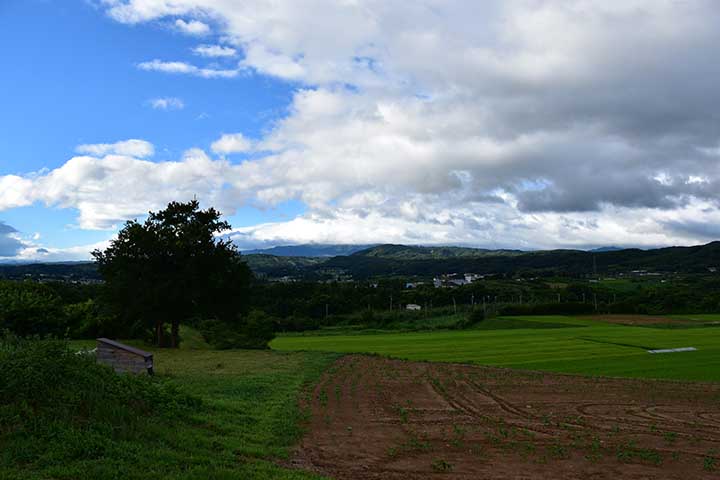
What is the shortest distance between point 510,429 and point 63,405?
12.7 meters

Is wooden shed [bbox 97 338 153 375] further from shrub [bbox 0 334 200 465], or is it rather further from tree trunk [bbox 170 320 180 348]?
tree trunk [bbox 170 320 180 348]

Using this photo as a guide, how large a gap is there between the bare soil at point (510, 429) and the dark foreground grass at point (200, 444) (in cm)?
107

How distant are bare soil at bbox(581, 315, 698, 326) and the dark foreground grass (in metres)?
72.1

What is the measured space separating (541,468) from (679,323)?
76998 millimetres

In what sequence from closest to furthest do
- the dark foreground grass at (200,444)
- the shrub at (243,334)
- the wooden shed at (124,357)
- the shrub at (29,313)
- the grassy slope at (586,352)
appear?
the dark foreground grass at (200,444), the wooden shed at (124,357), the grassy slope at (586,352), the shrub at (29,313), the shrub at (243,334)

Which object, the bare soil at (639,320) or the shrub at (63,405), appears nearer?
the shrub at (63,405)

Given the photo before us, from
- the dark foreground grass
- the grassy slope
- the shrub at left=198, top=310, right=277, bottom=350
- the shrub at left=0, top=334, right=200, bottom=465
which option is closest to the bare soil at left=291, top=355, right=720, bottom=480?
the dark foreground grass

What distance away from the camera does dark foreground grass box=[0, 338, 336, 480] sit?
9492 mm

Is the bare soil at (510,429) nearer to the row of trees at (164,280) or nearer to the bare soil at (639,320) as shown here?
the row of trees at (164,280)

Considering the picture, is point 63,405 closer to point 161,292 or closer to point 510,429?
point 510,429

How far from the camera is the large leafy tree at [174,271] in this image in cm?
4162

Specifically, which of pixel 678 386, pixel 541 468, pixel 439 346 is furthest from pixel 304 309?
pixel 541 468

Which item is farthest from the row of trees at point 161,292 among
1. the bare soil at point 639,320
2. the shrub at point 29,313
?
the bare soil at point 639,320

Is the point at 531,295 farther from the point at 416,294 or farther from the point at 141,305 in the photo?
the point at 141,305
